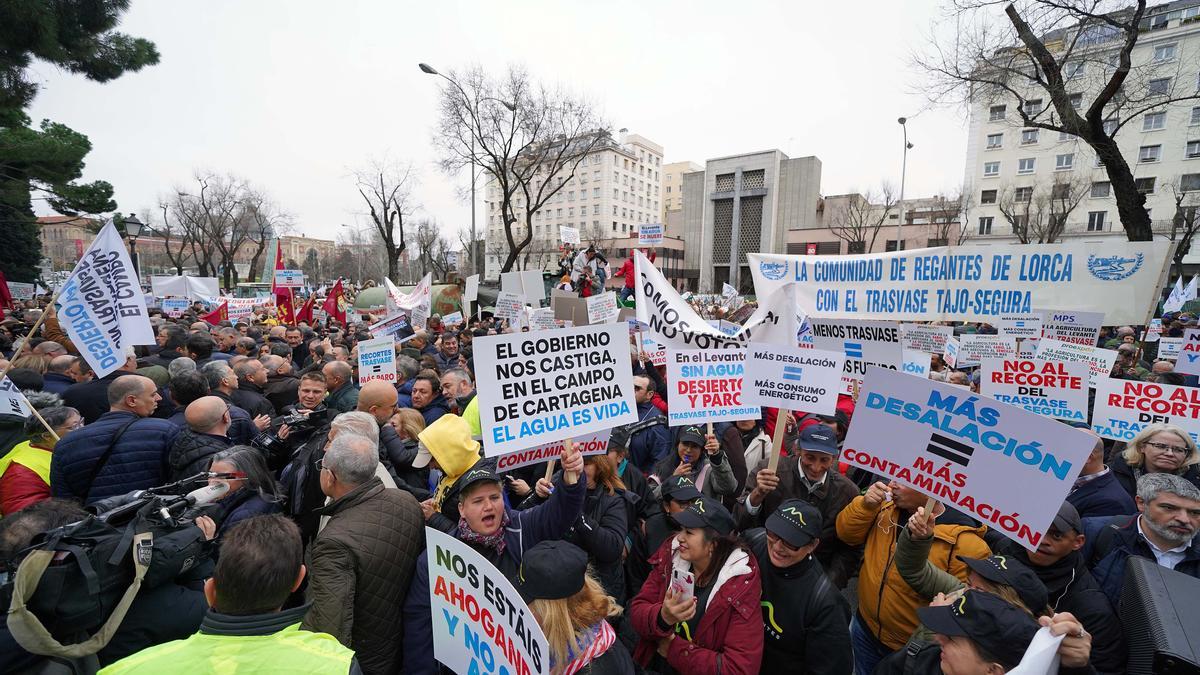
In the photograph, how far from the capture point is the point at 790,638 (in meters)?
2.72

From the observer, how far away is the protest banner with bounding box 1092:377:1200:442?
4715mm

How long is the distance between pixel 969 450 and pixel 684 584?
1.65 meters

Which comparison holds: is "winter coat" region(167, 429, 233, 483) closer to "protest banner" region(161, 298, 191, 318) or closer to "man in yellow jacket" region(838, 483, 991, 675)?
"man in yellow jacket" region(838, 483, 991, 675)

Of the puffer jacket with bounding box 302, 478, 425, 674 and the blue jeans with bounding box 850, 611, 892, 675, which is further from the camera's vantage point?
the blue jeans with bounding box 850, 611, 892, 675

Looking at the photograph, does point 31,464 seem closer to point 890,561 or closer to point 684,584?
point 684,584

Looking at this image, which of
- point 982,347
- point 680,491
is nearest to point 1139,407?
point 982,347

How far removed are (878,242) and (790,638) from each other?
2646 inches

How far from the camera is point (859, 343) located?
5547 millimetres

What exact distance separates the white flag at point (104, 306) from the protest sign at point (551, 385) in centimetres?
445

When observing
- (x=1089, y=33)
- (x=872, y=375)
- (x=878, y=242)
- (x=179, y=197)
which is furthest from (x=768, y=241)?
(x=872, y=375)

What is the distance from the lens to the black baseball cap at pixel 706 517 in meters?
2.63

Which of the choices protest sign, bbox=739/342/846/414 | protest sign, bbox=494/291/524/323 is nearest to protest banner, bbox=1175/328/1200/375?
protest sign, bbox=739/342/846/414

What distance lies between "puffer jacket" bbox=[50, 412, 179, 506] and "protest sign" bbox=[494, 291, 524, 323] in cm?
813

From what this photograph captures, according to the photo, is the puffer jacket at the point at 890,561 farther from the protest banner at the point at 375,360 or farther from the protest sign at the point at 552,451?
the protest banner at the point at 375,360
